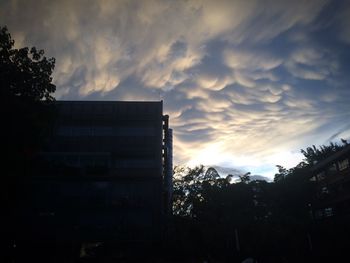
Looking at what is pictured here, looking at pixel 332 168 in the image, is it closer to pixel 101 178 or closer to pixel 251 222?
pixel 251 222

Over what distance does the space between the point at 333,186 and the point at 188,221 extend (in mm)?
19854

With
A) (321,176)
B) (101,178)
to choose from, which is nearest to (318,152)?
(321,176)

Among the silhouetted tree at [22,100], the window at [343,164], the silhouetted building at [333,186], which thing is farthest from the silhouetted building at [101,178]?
the window at [343,164]

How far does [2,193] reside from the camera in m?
19.5

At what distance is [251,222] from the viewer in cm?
3709

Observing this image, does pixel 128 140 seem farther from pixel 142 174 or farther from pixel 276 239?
pixel 276 239

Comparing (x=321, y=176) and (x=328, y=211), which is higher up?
(x=321, y=176)

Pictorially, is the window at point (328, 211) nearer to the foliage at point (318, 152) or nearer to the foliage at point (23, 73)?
the foliage at point (318, 152)

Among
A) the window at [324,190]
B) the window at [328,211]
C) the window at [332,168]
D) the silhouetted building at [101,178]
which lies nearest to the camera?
the silhouetted building at [101,178]

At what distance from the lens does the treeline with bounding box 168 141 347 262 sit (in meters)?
33.5

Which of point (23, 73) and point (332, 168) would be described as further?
point (332, 168)

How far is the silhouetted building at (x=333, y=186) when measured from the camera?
3744 centimetres

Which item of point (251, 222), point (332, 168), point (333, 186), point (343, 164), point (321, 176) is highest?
point (332, 168)

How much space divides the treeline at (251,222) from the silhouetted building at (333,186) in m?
1.39
